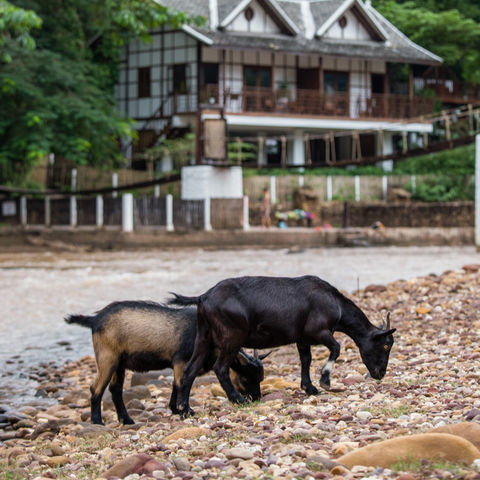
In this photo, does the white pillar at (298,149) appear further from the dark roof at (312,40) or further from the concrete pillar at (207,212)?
the concrete pillar at (207,212)

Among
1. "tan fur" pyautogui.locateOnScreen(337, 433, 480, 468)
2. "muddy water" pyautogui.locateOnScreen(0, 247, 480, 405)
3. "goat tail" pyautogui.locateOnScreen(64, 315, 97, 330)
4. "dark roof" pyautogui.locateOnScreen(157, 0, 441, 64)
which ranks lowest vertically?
"muddy water" pyautogui.locateOnScreen(0, 247, 480, 405)

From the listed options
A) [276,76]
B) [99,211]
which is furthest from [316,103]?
[99,211]

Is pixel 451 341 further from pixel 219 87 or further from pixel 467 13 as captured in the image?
pixel 467 13

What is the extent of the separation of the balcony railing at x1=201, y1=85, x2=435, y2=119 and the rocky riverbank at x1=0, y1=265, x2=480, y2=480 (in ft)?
97.8

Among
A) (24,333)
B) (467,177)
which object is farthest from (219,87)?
(24,333)

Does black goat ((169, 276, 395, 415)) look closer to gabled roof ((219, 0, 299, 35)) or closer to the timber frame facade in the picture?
the timber frame facade

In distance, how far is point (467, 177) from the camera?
38.1m

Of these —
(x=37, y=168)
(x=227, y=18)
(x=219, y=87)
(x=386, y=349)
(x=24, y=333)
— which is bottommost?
(x=24, y=333)

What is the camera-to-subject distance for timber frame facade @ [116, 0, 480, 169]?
38.9 m

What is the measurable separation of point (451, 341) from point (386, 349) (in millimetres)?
2086

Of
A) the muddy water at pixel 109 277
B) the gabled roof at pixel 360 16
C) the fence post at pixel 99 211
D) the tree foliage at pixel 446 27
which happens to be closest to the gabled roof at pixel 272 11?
the gabled roof at pixel 360 16

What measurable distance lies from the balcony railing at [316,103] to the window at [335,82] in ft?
3.45

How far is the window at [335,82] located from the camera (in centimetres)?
4228

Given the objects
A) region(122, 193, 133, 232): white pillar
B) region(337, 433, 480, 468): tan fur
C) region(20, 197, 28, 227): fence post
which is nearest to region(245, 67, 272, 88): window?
region(122, 193, 133, 232): white pillar
